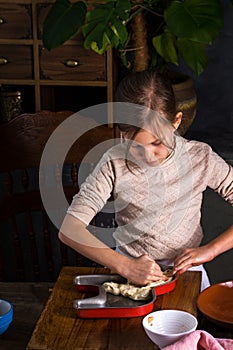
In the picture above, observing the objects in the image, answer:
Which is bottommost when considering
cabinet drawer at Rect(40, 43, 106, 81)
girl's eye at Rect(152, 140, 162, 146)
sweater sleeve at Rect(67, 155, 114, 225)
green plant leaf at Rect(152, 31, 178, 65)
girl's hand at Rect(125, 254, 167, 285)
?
cabinet drawer at Rect(40, 43, 106, 81)

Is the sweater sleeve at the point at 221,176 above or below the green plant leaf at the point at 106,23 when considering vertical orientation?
below

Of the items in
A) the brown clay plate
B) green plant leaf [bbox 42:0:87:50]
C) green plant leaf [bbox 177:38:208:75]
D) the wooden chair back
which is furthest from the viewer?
green plant leaf [bbox 177:38:208:75]

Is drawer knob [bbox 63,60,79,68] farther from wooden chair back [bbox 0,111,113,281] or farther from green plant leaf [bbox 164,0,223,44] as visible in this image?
wooden chair back [bbox 0,111,113,281]

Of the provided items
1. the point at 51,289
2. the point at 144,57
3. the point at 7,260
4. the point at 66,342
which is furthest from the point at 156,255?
the point at 144,57

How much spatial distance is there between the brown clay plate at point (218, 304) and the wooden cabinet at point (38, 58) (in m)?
1.79

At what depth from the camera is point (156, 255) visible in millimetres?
2135

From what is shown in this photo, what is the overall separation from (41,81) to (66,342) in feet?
6.93

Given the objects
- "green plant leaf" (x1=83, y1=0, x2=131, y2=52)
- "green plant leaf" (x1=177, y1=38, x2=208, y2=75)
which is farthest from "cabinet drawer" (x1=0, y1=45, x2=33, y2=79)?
"green plant leaf" (x1=177, y1=38, x2=208, y2=75)

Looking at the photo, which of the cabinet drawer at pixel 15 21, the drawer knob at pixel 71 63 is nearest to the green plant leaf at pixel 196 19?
the drawer knob at pixel 71 63

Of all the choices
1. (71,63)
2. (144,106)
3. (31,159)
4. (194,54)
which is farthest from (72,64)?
(144,106)

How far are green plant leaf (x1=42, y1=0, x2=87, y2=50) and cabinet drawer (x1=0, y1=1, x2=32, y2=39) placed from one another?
406mm

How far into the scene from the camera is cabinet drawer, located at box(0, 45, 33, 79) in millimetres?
3514

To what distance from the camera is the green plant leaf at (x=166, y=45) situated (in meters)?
3.31

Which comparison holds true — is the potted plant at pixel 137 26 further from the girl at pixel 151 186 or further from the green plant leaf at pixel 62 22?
the girl at pixel 151 186
